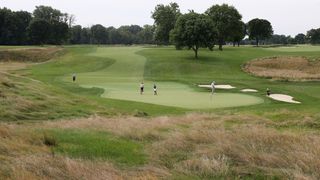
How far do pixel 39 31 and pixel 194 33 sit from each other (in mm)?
75264

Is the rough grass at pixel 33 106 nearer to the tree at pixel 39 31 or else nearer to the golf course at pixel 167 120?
the golf course at pixel 167 120

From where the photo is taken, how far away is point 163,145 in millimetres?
11461

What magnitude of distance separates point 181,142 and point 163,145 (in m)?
0.46

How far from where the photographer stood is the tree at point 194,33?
78062 millimetres

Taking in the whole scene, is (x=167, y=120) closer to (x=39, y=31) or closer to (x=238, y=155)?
(x=238, y=155)

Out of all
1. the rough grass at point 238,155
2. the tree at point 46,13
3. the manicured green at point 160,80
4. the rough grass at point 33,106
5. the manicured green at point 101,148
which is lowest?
the manicured green at point 160,80

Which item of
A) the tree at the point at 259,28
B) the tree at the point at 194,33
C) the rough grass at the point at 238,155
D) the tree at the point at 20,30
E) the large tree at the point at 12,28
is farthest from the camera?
the tree at the point at 259,28

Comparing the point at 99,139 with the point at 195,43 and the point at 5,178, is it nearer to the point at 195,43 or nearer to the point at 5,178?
the point at 5,178

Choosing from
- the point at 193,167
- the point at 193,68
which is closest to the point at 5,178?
the point at 193,167

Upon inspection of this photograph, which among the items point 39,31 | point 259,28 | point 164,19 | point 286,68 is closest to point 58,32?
point 39,31

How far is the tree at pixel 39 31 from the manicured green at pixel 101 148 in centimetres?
13087

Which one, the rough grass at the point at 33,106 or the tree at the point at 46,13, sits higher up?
the tree at the point at 46,13

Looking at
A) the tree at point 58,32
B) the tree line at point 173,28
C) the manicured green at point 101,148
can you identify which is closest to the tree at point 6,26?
the tree line at point 173,28

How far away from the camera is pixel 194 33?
255ft
